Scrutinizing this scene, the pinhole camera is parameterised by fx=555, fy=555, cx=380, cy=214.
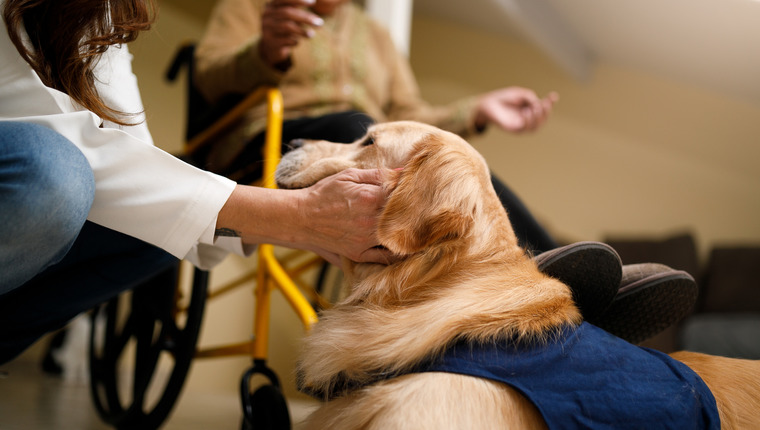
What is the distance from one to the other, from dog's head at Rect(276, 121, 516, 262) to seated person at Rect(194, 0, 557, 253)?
207 millimetres

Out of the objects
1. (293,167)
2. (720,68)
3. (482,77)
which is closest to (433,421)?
(293,167)

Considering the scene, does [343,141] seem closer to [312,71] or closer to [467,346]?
[312,71]

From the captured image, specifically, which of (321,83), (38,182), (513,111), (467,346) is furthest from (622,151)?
(38,182)

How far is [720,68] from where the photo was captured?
2.57 metres

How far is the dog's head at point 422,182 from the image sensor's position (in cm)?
84

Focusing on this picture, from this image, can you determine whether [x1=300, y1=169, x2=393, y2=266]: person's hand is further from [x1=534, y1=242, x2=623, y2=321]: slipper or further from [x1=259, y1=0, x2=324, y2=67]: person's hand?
Answer: [x1=259, y1=0, x2=324, y2=67]: person's hand

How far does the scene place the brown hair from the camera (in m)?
0.89

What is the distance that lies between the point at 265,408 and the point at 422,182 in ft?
1.87

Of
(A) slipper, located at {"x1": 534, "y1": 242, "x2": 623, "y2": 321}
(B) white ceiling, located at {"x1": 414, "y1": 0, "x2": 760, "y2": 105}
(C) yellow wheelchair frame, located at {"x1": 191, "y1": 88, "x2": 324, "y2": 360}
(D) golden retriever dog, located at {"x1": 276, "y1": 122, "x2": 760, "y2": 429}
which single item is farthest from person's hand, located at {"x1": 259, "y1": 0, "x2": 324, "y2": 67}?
(B) white ceiling, located at {"x1": 414, "y1": 0, "x2": 760, "y2": 105}

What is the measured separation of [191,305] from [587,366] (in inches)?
A: 36.6

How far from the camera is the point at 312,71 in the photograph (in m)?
1.64

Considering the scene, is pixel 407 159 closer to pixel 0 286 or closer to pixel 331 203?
pixel 331 203

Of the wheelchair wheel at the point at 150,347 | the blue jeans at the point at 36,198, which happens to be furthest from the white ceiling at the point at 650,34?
the blue jeans at the point at 36,198

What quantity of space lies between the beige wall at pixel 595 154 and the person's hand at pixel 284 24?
172 centimetres
